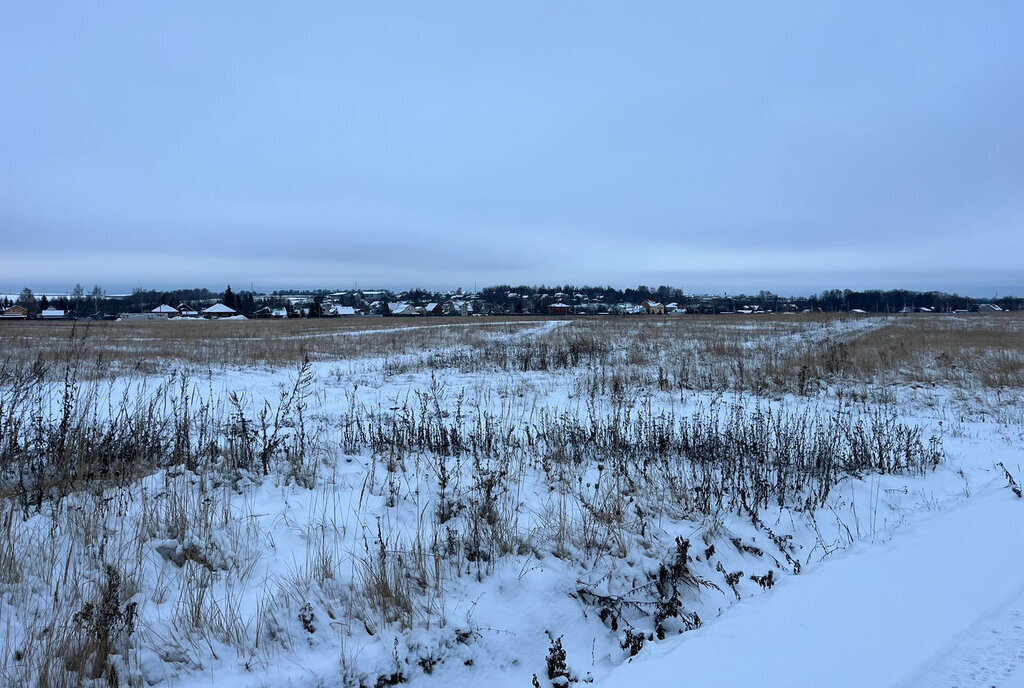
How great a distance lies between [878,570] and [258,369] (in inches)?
702

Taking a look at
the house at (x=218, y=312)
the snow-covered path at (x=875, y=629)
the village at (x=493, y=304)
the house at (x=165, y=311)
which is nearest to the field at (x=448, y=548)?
the snow-covered path at (x=875, y=629)

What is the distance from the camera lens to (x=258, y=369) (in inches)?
688

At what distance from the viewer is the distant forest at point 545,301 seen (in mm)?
137875

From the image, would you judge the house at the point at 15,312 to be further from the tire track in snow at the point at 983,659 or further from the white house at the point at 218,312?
the tire track in snow at the point at 983,659

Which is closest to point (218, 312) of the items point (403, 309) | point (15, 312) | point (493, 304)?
point (15, 312)

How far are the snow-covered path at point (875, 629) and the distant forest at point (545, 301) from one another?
124195mm

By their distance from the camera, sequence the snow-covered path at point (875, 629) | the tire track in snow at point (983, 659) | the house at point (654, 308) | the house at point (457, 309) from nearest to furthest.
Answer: the tire track in snow at point (983, 659) < the snow-covered path at point (875, 629) < the house at point (457, 309) < the house at point (654, 308)

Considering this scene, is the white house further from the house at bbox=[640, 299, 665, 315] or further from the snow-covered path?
the snow-covered path

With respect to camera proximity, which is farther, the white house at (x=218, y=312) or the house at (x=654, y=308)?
the house at (x=654, y=308)

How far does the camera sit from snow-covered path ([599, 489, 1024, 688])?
116 inches

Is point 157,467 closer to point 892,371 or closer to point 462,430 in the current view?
point 462,430

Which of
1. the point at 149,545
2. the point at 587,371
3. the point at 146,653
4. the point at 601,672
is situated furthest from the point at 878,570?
the point at 587,371

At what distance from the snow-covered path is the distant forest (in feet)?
407

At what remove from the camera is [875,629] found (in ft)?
11.1
